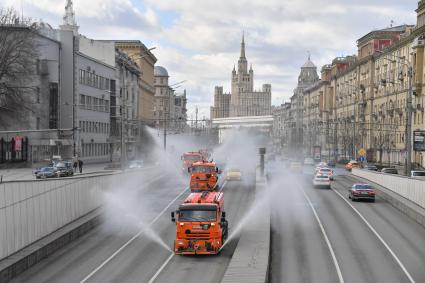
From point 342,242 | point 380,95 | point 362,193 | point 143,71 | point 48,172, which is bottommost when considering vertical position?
point 342,242

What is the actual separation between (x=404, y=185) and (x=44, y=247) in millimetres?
32522

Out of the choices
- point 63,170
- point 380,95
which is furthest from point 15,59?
point 380,95

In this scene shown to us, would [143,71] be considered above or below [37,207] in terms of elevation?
above

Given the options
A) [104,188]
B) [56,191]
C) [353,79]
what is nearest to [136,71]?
[353,79]

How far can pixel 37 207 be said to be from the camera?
107 feet

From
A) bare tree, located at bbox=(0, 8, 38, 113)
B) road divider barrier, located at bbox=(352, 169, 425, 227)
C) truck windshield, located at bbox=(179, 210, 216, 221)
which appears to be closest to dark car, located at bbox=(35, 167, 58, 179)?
bare tree, located at bbox=(0, 8, 38, 113)

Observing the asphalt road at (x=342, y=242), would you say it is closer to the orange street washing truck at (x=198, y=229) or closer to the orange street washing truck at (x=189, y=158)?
the orange street washing truck at (x=198, y=229)

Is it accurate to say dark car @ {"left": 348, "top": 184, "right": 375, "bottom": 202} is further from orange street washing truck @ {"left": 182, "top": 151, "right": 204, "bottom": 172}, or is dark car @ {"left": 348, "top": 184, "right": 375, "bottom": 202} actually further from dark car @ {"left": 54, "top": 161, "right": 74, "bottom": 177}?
dark car @ {"left": 54, "top": 161, "right": 74, "bottom": 177}

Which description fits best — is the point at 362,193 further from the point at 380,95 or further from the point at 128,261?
the point at 380,95

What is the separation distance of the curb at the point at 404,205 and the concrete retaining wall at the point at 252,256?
9.95 metres

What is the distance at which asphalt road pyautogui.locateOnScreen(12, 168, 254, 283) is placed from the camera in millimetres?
28016

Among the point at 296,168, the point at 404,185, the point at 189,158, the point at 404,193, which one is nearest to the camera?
the point at 404,185

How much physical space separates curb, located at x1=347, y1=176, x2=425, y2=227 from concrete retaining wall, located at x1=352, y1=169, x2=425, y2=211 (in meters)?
0.42

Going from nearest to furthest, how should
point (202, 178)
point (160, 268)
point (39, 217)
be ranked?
point (160, 268), point (39, 217), point (202, 178)
